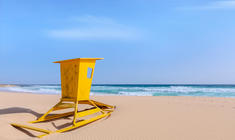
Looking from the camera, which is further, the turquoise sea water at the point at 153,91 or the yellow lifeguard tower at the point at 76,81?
the turquoise sea water at the point at 153,91

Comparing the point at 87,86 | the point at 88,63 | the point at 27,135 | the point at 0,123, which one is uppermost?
the point at 88,63

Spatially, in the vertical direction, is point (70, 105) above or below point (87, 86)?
below

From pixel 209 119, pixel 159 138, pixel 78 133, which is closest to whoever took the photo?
pixel 159 138

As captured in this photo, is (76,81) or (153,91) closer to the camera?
(76,81)

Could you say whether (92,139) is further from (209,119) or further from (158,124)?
(209,119)

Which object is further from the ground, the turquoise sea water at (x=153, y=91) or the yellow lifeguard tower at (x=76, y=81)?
the yellow lifeguard tower at (x=76, y=81)

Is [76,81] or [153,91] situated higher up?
[76,81]

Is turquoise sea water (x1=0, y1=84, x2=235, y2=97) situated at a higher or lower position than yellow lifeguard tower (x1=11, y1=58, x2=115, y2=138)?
lower

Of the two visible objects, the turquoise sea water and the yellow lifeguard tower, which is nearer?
the yellow lifeguard tower

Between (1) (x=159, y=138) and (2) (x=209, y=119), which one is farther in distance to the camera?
(2) (x=209, y=119)

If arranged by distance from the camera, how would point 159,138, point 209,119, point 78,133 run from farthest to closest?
point 209,119 → point 78,133 → point 159,138

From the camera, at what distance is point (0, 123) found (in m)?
4.36

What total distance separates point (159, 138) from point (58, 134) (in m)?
2.28

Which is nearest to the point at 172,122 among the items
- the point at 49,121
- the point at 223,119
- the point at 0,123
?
the point at 223,119
